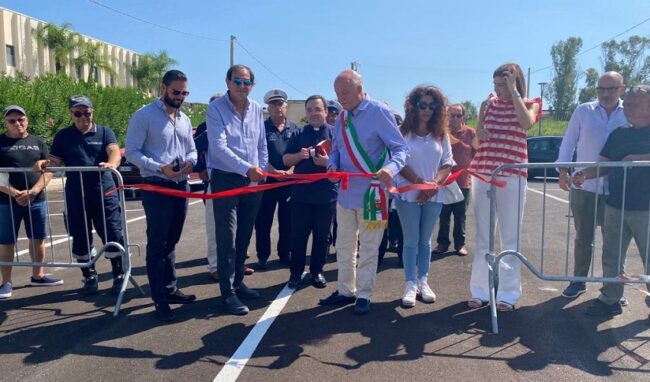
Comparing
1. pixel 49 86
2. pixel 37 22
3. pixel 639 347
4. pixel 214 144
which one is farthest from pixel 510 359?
pixel 37 22

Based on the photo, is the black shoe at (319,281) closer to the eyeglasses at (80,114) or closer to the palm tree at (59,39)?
the eyeglasses at (80,114)

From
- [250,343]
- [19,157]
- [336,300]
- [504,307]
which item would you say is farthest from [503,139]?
[19,157]

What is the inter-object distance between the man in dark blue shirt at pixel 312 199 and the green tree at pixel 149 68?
158 feet

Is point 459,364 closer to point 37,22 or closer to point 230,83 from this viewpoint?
point 230,83

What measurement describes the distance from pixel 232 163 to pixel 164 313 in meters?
1.46

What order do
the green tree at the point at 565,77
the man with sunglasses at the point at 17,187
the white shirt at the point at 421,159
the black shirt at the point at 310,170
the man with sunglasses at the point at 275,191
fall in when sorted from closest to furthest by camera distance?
the white shirt at the point at 421,159, the man with sunglasses at the point at 17,187, the black shirt at the point at 310,170, the man with sunglasses at the point at 275,191, the green tree at the point at 565,77

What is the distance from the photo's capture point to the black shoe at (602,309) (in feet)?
15.1

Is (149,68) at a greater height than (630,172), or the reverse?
(149,68)

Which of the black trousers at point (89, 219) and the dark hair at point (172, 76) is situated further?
the black trousers at point (89, 219)

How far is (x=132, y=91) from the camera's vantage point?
2577 cm

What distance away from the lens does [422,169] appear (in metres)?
4.79

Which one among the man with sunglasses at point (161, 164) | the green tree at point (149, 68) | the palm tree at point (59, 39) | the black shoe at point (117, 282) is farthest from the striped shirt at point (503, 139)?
the green tree at point (149, 68)

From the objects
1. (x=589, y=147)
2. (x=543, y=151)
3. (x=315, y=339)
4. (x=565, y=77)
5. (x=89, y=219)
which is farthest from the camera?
(x=565, y=77)

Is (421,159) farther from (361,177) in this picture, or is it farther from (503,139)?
(503,139)
